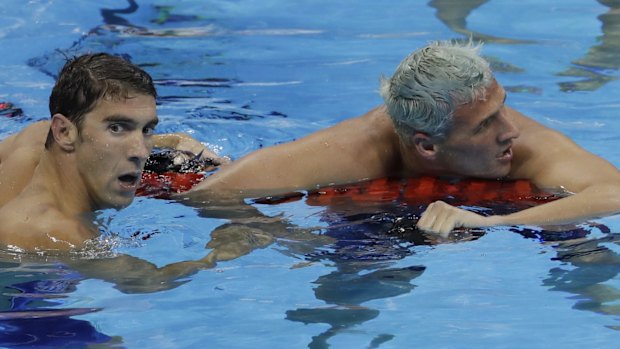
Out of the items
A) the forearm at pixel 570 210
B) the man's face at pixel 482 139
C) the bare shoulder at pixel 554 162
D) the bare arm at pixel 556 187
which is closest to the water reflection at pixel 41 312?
the bare arm at pixel 556 187

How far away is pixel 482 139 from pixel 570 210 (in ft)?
1.84

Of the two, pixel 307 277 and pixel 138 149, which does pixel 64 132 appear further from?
pixel 307 277

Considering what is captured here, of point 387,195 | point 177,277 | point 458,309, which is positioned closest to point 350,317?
point 458,309

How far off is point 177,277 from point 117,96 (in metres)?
0.70

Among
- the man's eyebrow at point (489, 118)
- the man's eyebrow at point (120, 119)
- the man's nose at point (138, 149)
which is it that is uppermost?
the man's eyebrow at point (120, 119)

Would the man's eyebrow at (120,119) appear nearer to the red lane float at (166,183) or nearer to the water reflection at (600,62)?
the red lane float at (166,183)

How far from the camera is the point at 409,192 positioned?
5.11m

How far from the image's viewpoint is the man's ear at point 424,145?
5.11 meters

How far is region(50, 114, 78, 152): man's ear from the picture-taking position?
13.9 ft

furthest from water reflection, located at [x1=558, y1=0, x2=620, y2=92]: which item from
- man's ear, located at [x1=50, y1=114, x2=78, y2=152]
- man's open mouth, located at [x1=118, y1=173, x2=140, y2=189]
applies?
man's ear, located at [x1=50, y1=114, x2=78, y2=152]

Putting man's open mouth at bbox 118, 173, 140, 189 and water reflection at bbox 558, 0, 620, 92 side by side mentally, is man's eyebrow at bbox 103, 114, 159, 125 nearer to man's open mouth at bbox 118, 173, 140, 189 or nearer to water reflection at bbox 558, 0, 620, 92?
man's open mouth at bbox 118, 173, 140, 189

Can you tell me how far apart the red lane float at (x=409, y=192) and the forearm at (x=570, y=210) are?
10.7 inches

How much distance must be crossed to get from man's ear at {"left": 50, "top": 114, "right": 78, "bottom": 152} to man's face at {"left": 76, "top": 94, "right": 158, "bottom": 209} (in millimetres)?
27

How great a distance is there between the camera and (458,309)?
161 inches
